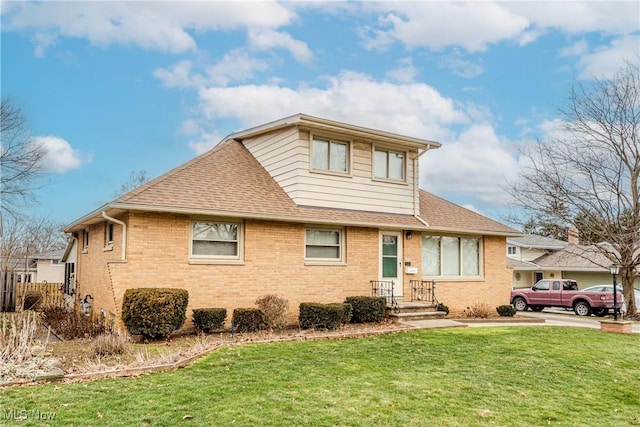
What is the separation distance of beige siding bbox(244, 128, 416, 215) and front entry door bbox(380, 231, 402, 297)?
82 cm

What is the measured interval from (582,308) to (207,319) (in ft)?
63.4

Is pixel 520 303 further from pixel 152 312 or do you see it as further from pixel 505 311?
pixel 152 312

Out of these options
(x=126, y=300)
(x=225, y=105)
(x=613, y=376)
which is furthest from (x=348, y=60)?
(x=613, y=376)

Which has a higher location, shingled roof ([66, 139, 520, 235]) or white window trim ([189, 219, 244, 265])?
shingled roof ([66, 139, 520, 235])

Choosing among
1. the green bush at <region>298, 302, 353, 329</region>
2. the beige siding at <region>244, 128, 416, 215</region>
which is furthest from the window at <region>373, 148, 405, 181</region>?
the green bush at <region>298, 302, 353, 329</region>

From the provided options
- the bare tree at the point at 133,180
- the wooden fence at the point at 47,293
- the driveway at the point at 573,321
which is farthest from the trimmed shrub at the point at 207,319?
the bare tree at the point at 133,180

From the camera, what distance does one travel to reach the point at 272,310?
11.6 metres

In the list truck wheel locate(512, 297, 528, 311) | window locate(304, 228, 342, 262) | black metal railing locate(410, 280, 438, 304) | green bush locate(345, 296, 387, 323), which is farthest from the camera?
truck wheel locate(512, 297, 528, 311)

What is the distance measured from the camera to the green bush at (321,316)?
12.0 m

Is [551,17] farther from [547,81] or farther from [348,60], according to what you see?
[348,60]

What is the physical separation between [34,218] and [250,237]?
34167 millimetres

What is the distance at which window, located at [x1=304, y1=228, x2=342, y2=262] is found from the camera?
13883mm

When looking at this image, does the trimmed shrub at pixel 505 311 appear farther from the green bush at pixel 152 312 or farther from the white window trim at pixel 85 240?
the white window trim at pixel 85 240

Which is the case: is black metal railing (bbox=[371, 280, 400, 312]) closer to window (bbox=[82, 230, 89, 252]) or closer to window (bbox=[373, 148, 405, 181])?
window (bbox=[373, 148, 405, 181])
